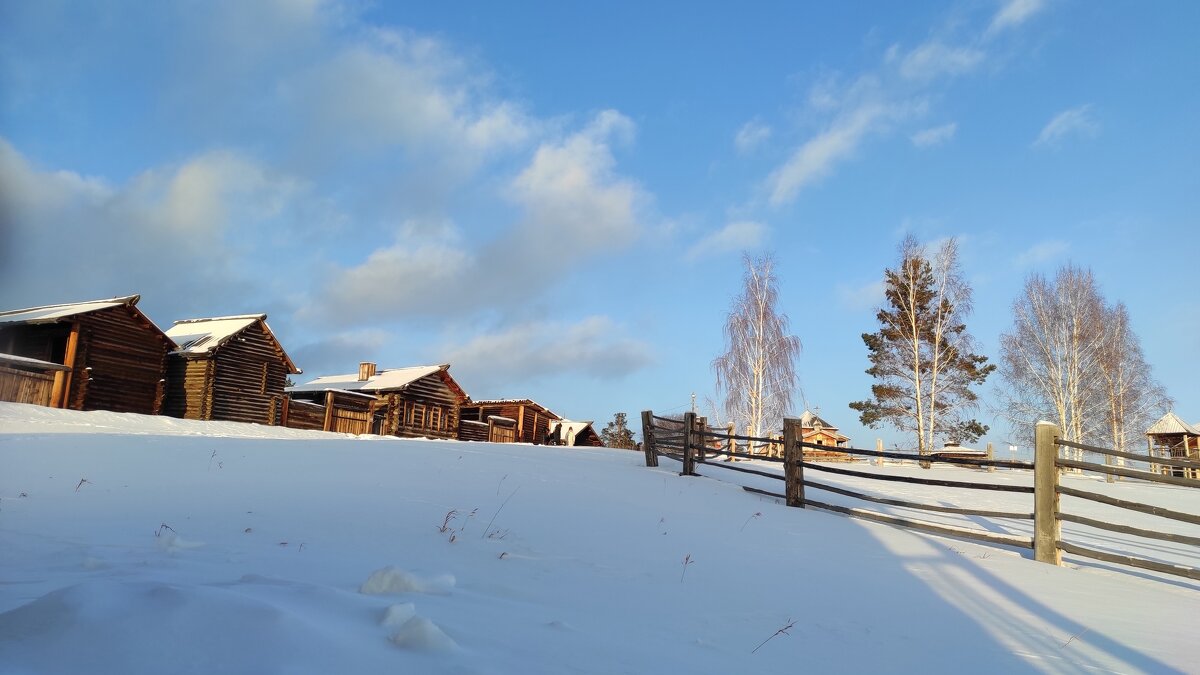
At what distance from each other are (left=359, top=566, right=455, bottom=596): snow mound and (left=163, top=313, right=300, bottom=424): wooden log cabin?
83.5ft

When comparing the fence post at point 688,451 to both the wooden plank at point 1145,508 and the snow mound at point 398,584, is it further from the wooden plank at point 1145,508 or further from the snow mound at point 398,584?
the snow mound at point 398,584

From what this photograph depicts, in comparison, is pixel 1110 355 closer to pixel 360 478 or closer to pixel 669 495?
pixel 669 495

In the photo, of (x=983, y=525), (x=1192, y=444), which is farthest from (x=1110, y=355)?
(x=983, y=525)

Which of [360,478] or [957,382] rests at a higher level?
[957,382]

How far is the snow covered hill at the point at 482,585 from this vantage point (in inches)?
81.7

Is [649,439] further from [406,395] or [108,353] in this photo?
[406,395]

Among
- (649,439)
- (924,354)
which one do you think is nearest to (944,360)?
(924,354)

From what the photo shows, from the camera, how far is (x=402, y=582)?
3150 millimetres

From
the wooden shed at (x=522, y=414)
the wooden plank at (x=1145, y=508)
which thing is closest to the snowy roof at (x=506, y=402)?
the wooden shed at (x=522, y=414)

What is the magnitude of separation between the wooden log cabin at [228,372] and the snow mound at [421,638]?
26384 mm

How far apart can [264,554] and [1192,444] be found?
37.1 meters

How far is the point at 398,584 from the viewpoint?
10.3 ft

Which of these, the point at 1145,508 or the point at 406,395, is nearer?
the point at 1145,508

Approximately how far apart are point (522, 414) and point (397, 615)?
35177mm
